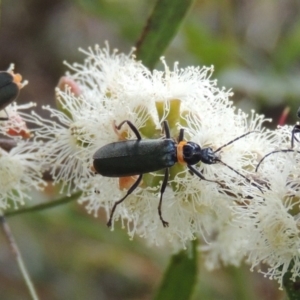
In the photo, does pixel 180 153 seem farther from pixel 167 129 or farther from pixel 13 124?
pixel 13 124

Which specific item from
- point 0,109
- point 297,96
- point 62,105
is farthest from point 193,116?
point 297,96

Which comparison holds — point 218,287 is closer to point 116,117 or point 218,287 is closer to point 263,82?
point 263,82

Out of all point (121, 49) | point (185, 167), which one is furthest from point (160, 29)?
point (121, 49)

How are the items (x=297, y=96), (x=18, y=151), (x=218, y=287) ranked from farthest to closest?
(x=218, y=287), (x=297, y=96), (x=18, y=151)

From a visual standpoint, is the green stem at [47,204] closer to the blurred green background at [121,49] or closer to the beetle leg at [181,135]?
the beetle leg at [181,135]

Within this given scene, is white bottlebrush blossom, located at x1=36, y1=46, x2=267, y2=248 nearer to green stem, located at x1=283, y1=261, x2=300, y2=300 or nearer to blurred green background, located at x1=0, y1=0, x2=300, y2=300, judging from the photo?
green stem, located at x1=283, y1=261, x2=300, y2=300

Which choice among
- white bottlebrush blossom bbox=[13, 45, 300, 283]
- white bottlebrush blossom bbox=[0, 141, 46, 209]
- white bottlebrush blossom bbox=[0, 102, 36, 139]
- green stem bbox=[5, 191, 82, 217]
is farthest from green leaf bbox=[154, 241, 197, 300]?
white bottlebrush blossom bbox=[0, 102, 36, 139]
